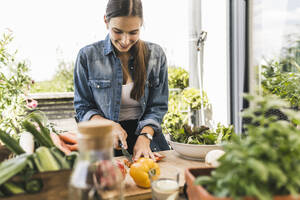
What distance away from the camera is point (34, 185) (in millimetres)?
574

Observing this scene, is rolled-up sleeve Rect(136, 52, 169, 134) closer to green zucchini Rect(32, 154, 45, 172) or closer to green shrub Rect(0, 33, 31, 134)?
green zucchini Rect(32, 154, 45, 172)

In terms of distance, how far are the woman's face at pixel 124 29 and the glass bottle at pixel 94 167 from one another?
943 mm

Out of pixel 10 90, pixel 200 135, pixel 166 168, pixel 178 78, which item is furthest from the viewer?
pixel 178 78

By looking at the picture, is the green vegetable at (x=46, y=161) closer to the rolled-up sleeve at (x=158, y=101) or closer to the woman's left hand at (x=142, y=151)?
the woman's left hand at (x=142, y=151)

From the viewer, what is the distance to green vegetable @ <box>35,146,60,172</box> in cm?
60

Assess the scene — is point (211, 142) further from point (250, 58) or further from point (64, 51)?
point (64, 51)

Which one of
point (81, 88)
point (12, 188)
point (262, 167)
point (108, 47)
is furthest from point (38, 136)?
point (108, 47)

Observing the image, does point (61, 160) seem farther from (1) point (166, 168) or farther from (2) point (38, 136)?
(1) point (166, 168)

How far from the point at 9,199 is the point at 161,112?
1214mm

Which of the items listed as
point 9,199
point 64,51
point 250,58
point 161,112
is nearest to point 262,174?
point 9,199

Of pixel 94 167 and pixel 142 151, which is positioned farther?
pixel 142 151

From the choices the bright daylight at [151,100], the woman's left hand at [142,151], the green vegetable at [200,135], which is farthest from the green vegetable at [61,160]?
the green vegetable at [200,135]

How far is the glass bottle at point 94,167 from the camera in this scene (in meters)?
0.48

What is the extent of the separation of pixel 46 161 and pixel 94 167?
179 mm
